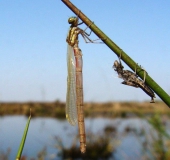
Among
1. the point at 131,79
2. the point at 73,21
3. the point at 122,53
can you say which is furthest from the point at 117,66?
the point at 122,53

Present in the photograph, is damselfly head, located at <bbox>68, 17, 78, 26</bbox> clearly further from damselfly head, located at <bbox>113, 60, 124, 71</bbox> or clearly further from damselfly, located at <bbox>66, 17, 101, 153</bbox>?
damselfly head, located at <bbox>113, 60, 124, 71</bbox>

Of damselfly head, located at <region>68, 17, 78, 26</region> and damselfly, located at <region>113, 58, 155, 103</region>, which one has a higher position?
damselfly head, located at <region>68, 17, 78, 26</region>

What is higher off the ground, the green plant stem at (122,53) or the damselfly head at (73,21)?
the damselfly head at (73,21)

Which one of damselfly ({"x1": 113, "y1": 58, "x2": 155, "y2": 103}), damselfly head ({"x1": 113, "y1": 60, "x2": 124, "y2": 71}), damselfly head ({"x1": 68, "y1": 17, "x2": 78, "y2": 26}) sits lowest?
damselfly ({"x1": 113, "y1": 58, "x2": 155, "y2": 103})

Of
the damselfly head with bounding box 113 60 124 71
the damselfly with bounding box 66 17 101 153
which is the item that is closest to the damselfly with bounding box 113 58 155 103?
the damselfly head with bounding box 113 60 124 71

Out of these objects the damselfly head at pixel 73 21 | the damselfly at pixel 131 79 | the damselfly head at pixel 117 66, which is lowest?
the damselfly at pixel 131 79

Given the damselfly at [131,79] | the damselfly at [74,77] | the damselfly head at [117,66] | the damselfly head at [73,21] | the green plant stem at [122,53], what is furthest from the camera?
the damselfly at [74,77]

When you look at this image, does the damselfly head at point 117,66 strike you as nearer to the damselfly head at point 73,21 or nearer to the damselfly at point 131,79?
the damselfly at point 131,79

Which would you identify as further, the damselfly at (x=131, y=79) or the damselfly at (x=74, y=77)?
the damselfly at (x=74, y=77)

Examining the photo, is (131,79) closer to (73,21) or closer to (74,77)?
(73,21)

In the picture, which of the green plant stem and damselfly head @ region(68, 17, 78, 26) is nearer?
the green plant stem

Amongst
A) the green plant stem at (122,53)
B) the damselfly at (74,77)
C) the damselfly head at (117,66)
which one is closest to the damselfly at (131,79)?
the damselfly head at (117,66)
